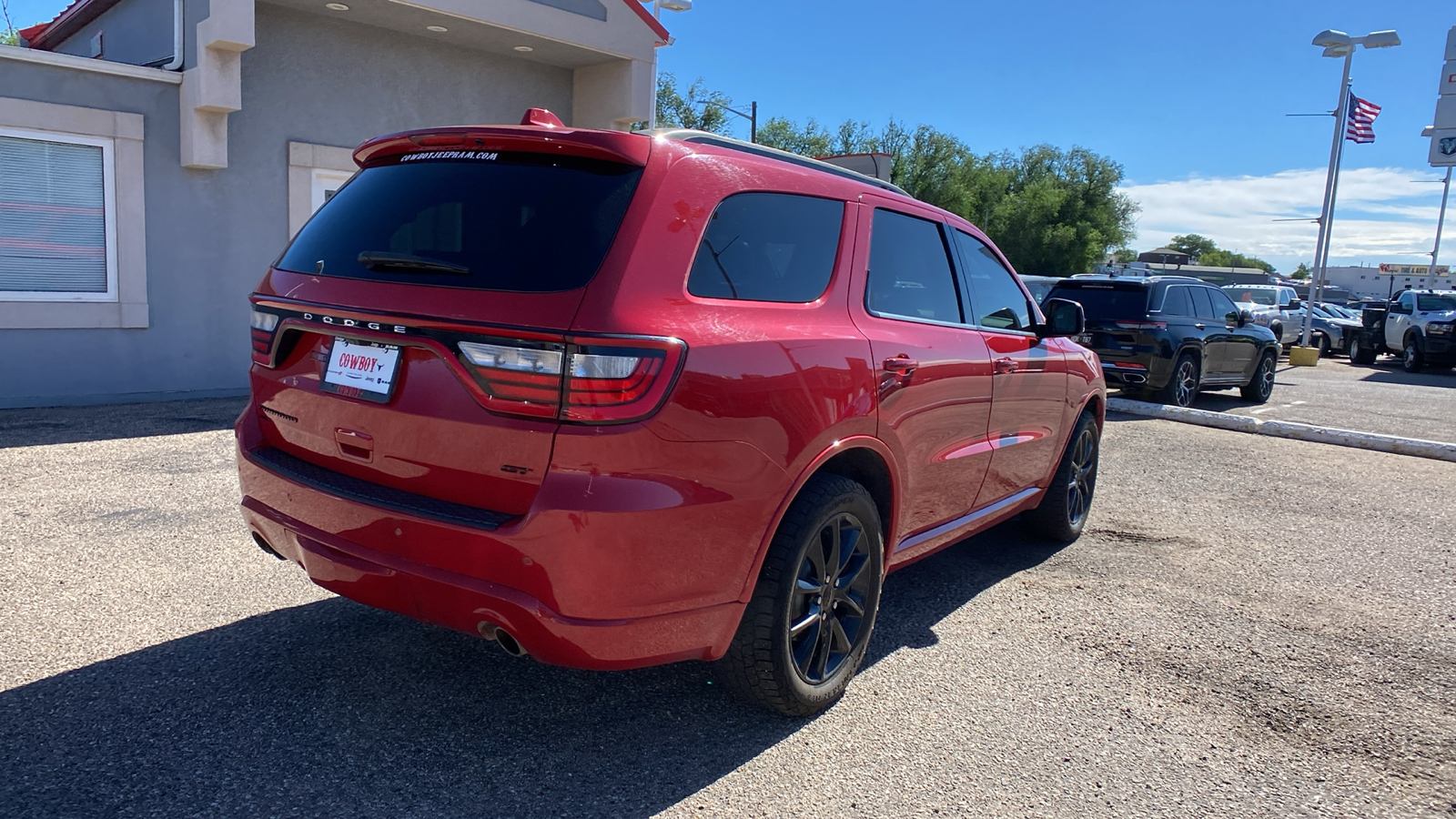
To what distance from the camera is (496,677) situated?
3.45 m

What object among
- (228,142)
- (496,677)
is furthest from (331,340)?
(228,142)

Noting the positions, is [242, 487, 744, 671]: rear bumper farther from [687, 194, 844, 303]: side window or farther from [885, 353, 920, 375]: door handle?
[885, 353, 920, 375]: door handle

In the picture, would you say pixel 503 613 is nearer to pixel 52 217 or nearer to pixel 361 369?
pixel 361 369

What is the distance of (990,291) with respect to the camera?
15.2 feet

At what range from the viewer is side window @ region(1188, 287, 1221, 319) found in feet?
42.7

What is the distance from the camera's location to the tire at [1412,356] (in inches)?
864

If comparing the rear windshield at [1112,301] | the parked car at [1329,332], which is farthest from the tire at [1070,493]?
the parked car at [1329,332]

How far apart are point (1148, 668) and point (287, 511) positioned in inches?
128

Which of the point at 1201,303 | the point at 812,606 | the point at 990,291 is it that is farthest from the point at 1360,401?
the point at 812,606

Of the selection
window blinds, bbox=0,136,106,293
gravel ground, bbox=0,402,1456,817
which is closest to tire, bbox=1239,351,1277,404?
gravel ground, bbox=0,402,1456,817

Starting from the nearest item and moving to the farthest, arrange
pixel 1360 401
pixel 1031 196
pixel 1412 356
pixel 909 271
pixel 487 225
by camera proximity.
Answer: pixel 487 225, pixel 909 271, pixel 1360 401, pixel 1412 356, pixel 1031 196

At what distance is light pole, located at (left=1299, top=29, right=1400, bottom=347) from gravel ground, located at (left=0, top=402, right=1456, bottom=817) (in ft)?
65.5

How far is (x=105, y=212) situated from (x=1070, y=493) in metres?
8.51

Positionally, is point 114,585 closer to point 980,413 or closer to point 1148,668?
point 980,413
